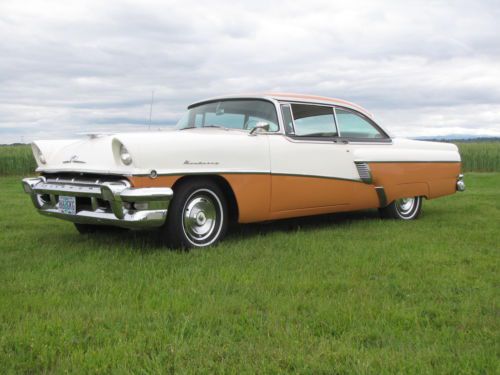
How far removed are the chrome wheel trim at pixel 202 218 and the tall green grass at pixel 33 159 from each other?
15902 mm

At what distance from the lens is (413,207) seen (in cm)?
779

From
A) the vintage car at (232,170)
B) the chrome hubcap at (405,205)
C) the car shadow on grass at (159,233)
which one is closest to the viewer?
the vintage car at (232,170)

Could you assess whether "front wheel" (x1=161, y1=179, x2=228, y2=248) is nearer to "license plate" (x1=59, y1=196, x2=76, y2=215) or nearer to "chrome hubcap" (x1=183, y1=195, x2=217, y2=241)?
"chrome hubcap" (x1=183, y1=195, x2=217, y2=241)

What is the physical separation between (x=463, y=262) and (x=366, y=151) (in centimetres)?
237

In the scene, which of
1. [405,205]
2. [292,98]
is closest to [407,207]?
[405,205]

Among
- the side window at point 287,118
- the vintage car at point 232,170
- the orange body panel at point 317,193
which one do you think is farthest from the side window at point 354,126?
the side window at point 287,118

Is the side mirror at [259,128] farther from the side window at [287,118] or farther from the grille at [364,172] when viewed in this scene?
the grille at [364,172]

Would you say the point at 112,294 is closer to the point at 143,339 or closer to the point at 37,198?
the point at 143,339

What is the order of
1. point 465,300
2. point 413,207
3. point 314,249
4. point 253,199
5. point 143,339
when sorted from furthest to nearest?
point 413,207 < point 253,199 < point 314,249 < point 465,300 < point 143,339

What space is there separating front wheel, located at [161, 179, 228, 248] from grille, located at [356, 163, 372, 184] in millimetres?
2049

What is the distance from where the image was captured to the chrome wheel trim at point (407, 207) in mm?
7621

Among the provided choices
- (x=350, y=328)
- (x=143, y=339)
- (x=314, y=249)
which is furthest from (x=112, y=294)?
(x=314, y=249)

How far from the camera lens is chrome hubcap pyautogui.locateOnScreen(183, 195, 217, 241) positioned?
520 cm

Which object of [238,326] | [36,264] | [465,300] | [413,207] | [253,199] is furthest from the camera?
[413,207]
